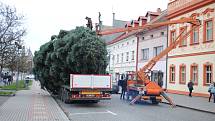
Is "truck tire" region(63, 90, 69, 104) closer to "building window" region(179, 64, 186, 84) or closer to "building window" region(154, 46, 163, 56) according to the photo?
"building window" region(179, 64, 186, 84)

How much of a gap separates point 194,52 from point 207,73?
8.89 ft

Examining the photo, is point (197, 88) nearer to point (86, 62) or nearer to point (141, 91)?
point (141, 91)

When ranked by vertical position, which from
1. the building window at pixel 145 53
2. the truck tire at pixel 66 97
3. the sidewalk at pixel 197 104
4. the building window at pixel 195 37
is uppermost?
the building window at pixel 195 37

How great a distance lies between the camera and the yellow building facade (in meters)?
29.7

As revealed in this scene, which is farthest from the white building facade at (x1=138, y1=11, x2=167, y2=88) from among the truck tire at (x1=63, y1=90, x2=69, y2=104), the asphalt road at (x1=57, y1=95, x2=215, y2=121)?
the asphalt road at (x1=57, y1=95, x2=215, y2=121)

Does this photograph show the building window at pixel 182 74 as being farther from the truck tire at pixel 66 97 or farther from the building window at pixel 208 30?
the truck tire at pixel 66 97

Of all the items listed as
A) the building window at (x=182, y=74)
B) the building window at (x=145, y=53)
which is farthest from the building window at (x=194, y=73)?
the building window at (x=145, y=53)

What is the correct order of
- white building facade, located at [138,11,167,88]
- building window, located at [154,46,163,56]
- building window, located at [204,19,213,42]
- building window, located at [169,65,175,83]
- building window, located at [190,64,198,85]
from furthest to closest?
building window, located at [154,46,163,56]
white building facade, located at [138,11,167,88]
building window, located at [169,65,175,83]
building window, located at [190,64,198,85]
building window, located at [204,19,213,42]

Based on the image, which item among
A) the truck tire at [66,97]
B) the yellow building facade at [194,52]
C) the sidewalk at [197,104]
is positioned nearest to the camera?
the sidewalk at [197,104]

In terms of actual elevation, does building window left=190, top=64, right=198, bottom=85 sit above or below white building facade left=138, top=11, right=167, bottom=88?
below

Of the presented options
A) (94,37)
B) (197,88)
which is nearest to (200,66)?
(197,88)

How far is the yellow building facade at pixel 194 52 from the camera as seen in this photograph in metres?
29.7

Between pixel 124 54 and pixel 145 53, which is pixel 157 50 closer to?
pixel 145 53

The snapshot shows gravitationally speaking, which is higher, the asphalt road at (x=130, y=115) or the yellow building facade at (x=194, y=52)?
the yellow building facade at (x=194, y=52)
